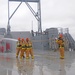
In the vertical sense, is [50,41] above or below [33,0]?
below

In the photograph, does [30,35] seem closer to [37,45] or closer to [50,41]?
[37,45]

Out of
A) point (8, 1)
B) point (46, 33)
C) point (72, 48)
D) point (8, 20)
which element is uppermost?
point (8, 1)

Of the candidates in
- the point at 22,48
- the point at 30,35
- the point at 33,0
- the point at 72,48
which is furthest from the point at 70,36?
the point at 22,48

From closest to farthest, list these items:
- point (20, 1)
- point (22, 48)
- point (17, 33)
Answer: point (22, 48) → point (17, 33) → point (20, 1)

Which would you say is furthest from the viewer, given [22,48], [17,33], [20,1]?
[20,1]

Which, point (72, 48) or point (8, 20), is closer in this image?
point (72, 48)

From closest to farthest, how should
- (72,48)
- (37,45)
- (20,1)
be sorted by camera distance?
(72,48) < (37,45) < (20,1)

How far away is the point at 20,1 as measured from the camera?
128ft

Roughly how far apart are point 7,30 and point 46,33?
699 centimetres

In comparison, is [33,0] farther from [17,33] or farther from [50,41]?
[50,41]

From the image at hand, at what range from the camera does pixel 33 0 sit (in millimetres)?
38531

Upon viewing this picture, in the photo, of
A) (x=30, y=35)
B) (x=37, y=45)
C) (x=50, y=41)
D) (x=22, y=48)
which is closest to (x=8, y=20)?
(x=30, y=35)

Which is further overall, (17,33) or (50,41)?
Answer: (17,33)

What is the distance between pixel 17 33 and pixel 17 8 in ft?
20.5
